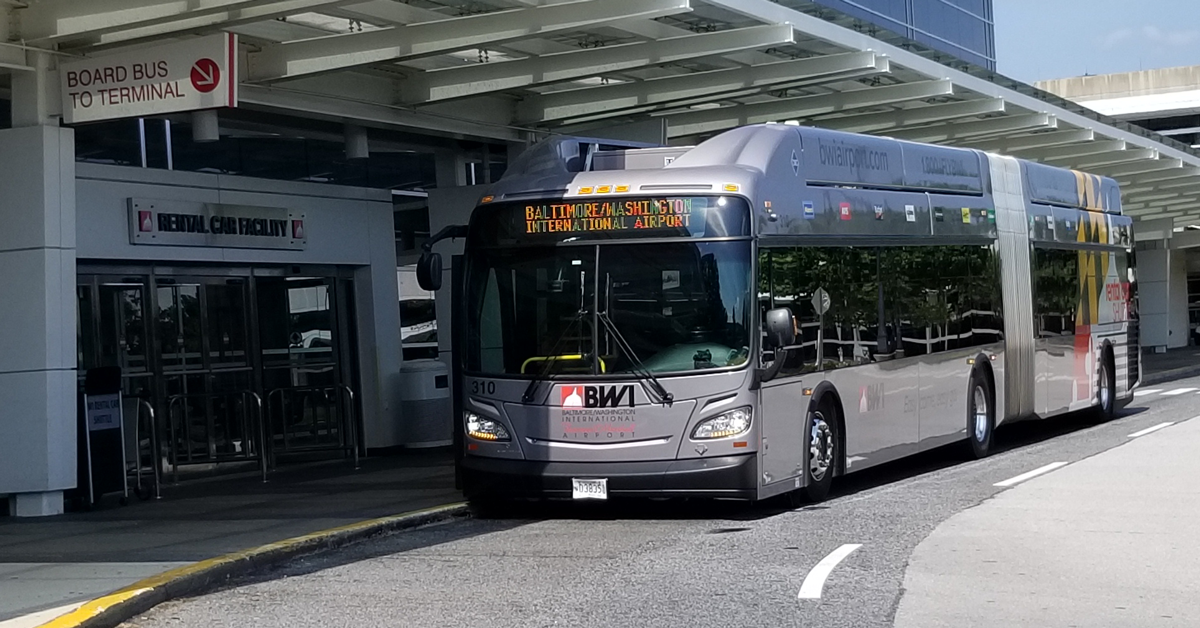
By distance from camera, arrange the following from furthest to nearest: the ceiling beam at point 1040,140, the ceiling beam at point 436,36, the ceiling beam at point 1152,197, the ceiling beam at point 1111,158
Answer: the ceiling beam at point 1152,197 < the ceiling beam at point 1111,158 < the ceiling beam at point 1040,140 < the ceiling beam at point 436,36

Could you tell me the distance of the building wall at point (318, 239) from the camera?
16.7 m

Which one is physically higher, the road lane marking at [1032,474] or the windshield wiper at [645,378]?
the windshield wiper at [645,378]

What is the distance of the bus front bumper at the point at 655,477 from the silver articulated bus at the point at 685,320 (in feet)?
0.05

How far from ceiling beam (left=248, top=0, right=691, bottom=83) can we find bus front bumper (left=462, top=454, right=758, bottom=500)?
4.74m

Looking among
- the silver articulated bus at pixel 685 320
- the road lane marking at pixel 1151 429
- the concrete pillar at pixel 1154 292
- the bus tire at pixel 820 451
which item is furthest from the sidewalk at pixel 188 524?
the concrete pillar at pixel 1154 292

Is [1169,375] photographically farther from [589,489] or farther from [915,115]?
[589,489]

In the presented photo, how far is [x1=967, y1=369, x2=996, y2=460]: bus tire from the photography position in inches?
703

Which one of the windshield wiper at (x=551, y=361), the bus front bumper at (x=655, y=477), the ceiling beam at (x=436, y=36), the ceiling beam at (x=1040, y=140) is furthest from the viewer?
the ceiling beam at (x=1040, y=140)

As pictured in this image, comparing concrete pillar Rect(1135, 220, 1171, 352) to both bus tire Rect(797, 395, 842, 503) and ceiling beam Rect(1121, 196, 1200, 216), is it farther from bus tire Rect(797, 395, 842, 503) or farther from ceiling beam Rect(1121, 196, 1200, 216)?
bus tire Rect(797, 395, 842, 503)

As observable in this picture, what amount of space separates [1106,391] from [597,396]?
1284 cm

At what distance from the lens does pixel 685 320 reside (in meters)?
12.6

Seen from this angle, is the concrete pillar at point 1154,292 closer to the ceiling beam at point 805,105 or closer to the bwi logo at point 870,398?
the ceiling beam at point 805,105

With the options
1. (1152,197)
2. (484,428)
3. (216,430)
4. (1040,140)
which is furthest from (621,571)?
(1152,197)

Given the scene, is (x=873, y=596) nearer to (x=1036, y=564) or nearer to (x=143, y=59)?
(x=1036, y=564)
